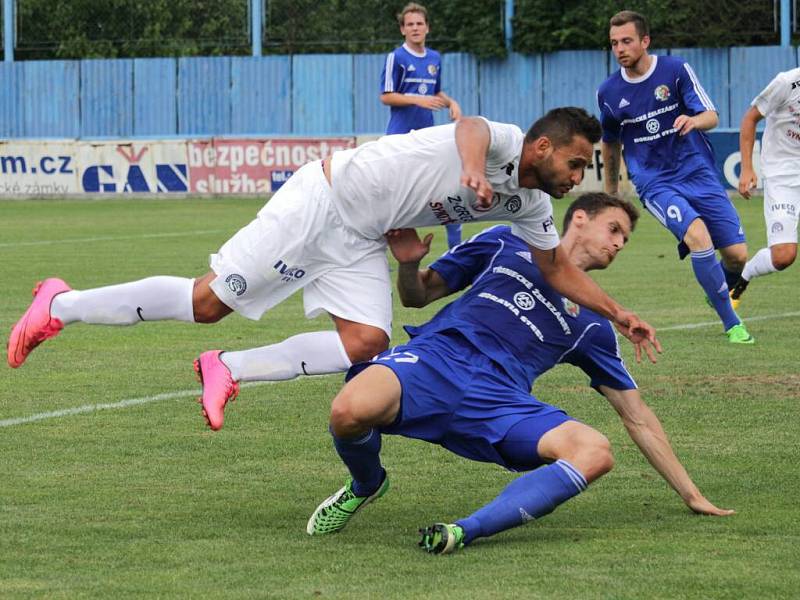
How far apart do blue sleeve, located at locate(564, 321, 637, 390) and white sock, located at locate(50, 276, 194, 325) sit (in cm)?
158

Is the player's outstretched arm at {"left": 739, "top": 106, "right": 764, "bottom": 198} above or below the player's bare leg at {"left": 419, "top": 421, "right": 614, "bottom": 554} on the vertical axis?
above

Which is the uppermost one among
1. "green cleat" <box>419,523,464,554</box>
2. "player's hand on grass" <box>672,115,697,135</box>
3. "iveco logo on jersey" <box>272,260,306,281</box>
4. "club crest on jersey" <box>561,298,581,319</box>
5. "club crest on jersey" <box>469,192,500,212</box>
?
"player's hand on grass" <box>672,115,697,135</box>

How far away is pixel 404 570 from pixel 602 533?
85 cm

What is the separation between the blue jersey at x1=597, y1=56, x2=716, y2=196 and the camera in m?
11.1

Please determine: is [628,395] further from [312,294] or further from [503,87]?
[503,87]

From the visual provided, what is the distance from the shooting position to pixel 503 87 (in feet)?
113

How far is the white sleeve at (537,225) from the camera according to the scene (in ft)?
19.1

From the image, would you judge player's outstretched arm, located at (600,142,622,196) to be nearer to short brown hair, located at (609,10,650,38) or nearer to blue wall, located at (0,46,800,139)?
short brown hair, located at (609,10,650,38)

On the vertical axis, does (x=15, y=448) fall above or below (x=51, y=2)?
below

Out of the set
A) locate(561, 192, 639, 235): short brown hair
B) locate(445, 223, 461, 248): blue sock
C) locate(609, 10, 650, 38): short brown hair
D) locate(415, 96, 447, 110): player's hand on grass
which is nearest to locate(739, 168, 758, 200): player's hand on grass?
locate(609, 10, 650, 38): short brown hair

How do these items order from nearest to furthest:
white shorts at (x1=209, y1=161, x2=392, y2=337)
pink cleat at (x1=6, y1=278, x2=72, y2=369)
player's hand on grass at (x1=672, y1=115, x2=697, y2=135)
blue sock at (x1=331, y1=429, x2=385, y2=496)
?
blue sock at (x1=331, y1=429, x2=385, y2=496) → white shorts at (x1=209, y1=161, x2=392, y2=337) → pink cleat at (x1=6, y1=278, x2=72, y2=369) → player's hand on grass at (x1=672, y1=115, x2=697, y2=135)

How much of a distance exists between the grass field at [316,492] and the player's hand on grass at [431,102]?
4655mm

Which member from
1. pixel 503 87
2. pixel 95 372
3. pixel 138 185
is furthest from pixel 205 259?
pixel 503 87

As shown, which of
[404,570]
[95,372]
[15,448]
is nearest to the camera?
[404,570]
